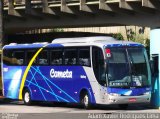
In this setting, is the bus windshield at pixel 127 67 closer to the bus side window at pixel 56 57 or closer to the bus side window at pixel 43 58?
the bus side window at pixel 56 57

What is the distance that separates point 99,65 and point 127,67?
46.1 inches

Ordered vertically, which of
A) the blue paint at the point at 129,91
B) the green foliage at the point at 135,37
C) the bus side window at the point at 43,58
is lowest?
the blue paint at the point at 129,91

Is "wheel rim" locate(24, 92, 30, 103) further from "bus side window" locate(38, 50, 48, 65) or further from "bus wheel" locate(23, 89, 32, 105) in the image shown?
"bus side window" locate(38, 50, 48, 65)

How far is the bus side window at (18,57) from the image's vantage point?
92.9ft

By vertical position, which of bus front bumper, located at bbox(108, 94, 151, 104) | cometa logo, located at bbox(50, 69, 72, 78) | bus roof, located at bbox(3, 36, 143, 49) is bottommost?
bus front bumper, located at bbox(108, 94, 151, 104)

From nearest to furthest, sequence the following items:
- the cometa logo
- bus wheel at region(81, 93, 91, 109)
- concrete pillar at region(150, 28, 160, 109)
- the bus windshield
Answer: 1. the bus windshield
2. bus wheel at region(81, 93, 91, 109)
3. concrete pillar at region(150, 28, 160, 109)
4. the cometa logo

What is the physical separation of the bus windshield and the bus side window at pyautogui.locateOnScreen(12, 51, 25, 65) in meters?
6.03

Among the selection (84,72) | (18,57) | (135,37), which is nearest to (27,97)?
(18,57)

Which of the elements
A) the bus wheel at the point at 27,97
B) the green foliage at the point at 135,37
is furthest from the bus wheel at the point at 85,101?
the green foliage at the point at 135,37

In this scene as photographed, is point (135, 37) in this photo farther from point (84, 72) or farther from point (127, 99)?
point (127, 99)

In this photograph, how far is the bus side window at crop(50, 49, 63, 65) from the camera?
2606 centimetres

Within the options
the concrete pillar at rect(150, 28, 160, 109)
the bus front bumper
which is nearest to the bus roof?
the concrete pillar at rect(150, 28, 160, 109)

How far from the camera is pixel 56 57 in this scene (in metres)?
26.3

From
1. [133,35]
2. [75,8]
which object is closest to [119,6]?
[75,8]
